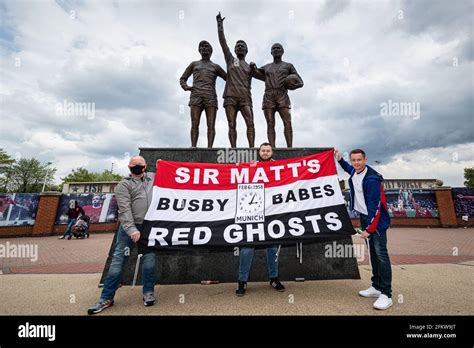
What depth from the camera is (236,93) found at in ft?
17.4

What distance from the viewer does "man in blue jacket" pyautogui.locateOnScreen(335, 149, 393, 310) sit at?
2.85 metres

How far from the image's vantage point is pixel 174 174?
3609 millimetres

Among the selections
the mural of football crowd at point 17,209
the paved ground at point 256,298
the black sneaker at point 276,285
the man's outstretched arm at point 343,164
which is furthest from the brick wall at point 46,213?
the man's outstretched arm at point 343,164

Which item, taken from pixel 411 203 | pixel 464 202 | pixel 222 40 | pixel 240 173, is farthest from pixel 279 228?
pixel 464 202

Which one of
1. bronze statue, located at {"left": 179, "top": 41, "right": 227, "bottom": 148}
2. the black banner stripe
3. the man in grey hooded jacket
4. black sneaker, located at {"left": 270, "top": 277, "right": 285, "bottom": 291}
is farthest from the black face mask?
black sneaker, located at {"left": 270, "top": 277, "right": 285, "bottom": 291}

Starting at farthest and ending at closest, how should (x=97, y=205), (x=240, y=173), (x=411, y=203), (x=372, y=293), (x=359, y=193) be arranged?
1. (x=411, y=203)
2. (x=97, y=205)
3. (x=240, y=173)
4. (x=359, y=193)
5. (x=372, y=293)

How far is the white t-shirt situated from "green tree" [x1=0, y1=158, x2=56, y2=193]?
4399cm

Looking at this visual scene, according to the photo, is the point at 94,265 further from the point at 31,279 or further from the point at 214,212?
the point at 214,212

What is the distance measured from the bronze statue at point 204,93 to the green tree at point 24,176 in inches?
1603

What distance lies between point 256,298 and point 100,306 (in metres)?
1.92

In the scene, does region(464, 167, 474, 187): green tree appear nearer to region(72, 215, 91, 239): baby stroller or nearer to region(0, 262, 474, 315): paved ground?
region(0, 262, 474, 315): paved ground

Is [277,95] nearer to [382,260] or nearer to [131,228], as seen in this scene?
[382,260]

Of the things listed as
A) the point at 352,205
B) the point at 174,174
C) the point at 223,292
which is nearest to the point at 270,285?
the point at 223,292
